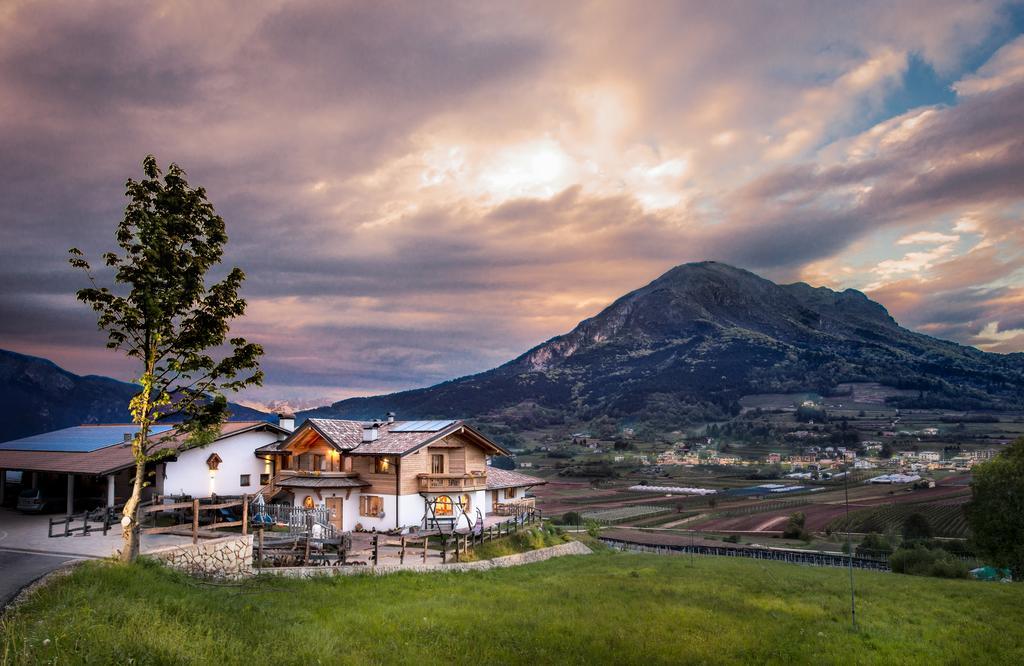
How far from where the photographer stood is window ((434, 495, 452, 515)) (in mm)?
45219

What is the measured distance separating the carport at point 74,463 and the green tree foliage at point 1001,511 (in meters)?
61.7

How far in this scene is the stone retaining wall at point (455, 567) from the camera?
25.9 metres

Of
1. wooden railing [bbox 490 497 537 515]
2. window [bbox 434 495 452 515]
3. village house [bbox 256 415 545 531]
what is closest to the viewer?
village house [bbox 256 415 545 531]

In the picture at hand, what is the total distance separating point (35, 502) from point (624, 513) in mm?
109931

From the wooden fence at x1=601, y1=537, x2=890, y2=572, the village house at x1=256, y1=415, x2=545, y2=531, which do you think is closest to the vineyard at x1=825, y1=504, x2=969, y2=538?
the wooden fence at x1=601, y1=537, x2=890, y2=572

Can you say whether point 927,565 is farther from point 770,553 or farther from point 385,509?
point 385,509

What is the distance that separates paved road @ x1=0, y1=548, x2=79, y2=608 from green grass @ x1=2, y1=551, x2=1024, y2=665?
2050 mm

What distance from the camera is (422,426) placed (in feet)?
160

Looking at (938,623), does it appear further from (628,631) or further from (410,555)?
(410,555)

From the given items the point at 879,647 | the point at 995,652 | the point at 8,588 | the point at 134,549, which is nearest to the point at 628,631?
the point at 879,647

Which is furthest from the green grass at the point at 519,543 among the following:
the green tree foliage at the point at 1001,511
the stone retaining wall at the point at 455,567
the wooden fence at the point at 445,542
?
the green tree foliage at the point at 1001,511

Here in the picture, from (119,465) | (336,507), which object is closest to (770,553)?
(336,507)

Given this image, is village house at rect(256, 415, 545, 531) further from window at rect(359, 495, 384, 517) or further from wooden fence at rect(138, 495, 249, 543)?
wooden fence at rect(138, 495, 249, 543)

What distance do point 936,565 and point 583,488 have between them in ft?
443
